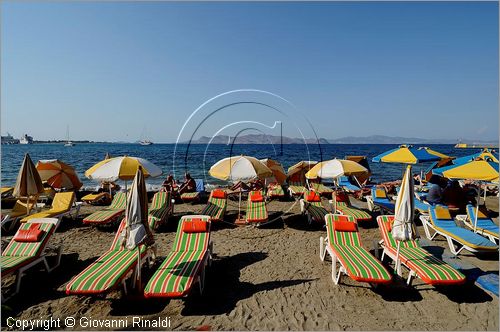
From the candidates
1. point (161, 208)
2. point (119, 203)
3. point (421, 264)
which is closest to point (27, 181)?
point (119, 203)

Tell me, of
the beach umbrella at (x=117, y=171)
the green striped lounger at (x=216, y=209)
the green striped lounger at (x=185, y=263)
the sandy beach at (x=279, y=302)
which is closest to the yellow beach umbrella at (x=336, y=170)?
the sandy beach at (x=279, y=302)

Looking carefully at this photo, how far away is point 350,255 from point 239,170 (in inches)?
192

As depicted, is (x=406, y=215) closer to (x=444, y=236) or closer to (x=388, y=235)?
(x=388, y=235)

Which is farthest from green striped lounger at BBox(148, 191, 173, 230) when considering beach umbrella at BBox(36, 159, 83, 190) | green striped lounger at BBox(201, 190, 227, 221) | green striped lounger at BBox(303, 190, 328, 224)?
beach umbrella at BBox(36, 159, 83, 190)

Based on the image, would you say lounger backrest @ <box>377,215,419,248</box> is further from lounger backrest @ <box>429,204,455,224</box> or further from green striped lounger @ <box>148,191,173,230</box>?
green striped lounger @ <box>148,191,173,230</box>

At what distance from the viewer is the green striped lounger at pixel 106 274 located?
4.72 metres

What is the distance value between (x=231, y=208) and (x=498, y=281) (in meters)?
10.3

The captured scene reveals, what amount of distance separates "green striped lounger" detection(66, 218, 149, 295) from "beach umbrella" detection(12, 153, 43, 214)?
5543 millimetres

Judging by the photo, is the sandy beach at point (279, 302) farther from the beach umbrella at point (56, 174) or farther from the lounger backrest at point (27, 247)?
the beach umbrella at point (56, 174)

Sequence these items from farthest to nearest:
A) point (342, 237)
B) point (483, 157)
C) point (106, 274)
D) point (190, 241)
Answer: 1. point (483, 157)
2. point (342, 237)
3. point (190, 241)
4. point (106, 274)

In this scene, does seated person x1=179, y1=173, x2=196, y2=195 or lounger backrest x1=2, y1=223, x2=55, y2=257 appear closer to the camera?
lounger backrest x1=2, y1=223, x2=55, y2=257

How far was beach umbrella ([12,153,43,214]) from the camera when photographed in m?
9.32

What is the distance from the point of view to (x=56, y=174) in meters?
15.0

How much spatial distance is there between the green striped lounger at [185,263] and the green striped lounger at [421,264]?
15.3 feet
